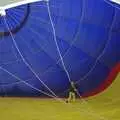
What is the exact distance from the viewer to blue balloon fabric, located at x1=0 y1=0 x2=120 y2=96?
1.75m

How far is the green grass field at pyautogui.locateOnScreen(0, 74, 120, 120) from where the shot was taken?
1.84 meters

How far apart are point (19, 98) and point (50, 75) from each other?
0.61ft

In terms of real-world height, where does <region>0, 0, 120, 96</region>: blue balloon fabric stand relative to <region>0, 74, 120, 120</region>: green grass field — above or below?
above

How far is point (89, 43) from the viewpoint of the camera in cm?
182

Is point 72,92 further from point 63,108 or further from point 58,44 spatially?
point 58,44

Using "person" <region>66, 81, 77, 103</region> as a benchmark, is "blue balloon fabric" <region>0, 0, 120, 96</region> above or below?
above

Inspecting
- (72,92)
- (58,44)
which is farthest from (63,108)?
(58,44)

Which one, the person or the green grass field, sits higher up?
the person

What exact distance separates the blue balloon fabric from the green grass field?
48 millimetres

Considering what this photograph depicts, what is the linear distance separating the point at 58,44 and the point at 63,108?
0.28 meters

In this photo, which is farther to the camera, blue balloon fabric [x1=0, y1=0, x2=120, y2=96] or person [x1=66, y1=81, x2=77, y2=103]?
person [x1=66, y1=81, x2=77, y2=103]

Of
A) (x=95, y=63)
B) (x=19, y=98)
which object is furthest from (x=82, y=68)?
(x=19, y=98)

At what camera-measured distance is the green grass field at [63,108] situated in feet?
6.04

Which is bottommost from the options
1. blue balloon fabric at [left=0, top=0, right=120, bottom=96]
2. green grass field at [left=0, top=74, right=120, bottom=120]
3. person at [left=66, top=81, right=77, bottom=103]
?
green grass field at [left=0, top=74, right=120, bottom=120]
